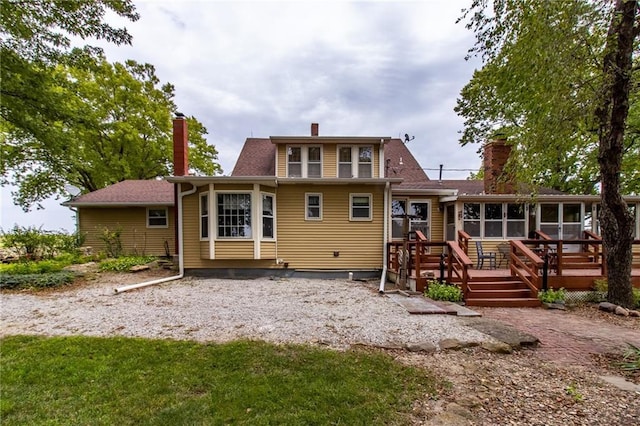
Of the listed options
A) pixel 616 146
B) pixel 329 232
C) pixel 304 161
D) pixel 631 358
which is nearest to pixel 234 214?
pixel 329 232

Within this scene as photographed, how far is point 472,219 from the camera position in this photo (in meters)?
10.2

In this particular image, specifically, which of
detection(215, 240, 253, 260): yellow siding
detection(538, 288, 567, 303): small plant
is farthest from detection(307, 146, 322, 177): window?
detection(538, 288, 567, 303): small plant

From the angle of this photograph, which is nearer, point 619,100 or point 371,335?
point 371,335

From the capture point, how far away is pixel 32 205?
17.4m

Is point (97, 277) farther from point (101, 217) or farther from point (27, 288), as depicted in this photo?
point (101, 217)

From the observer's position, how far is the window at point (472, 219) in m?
10.1

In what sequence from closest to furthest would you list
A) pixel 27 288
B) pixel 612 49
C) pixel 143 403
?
pixel 143 403 < pixel 612 49 < pixel 27 288

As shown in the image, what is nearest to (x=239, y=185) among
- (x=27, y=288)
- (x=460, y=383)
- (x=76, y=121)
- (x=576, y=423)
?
(x=76, y=121)

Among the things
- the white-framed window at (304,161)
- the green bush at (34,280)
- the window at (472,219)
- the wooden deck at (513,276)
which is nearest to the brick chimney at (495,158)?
the window at (472,219)

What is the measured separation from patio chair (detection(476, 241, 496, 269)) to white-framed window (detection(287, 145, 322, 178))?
20.0ft

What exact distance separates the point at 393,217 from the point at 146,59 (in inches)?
755

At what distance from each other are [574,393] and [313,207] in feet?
25.3

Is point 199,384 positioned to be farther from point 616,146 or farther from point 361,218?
point 616,146

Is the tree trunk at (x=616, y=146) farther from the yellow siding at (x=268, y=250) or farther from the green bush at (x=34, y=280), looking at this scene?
the green bush at (x=34, y=280)
